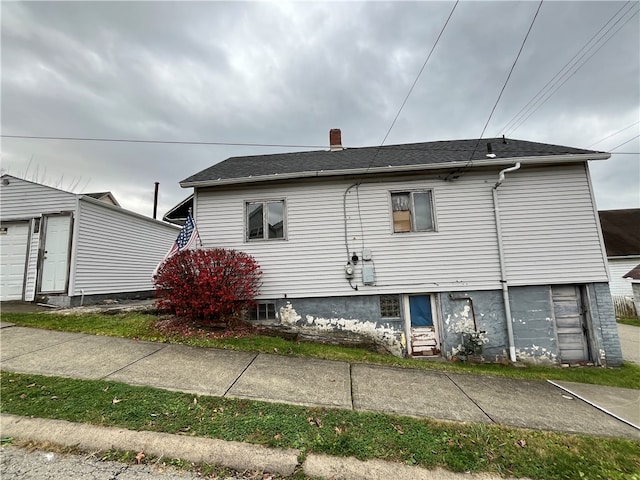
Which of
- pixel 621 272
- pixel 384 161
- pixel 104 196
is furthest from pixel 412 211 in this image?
pixel 621 272

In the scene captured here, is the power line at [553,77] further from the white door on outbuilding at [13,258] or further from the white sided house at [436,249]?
the white door on outbuilding at [13,258]

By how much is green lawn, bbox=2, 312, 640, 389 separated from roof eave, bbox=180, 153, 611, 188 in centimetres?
369

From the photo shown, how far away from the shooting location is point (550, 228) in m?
7.13

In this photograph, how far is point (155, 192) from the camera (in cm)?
2334

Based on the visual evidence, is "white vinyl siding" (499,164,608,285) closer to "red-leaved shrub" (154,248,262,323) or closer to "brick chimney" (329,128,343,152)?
"brick chimney" (329,128,343,152)

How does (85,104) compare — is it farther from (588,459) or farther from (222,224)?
(588,459)

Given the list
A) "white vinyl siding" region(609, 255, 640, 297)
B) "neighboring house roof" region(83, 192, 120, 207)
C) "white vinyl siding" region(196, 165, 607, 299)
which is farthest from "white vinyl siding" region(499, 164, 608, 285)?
"neighboring house roof" region(83, 192, 120, 207)

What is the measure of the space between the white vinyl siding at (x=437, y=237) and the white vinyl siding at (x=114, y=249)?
172 inches

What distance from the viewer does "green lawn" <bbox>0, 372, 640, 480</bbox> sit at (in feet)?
9.18

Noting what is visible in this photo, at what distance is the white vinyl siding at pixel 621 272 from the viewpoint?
1556cm

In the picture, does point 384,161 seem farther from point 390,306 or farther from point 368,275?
point 390,306

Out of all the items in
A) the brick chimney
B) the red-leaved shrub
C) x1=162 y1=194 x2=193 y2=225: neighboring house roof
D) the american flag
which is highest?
the brick chimney

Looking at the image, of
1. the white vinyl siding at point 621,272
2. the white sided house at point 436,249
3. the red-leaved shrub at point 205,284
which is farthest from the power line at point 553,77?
the white vinyl siding at point 621,272

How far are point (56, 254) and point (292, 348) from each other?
308 inches
